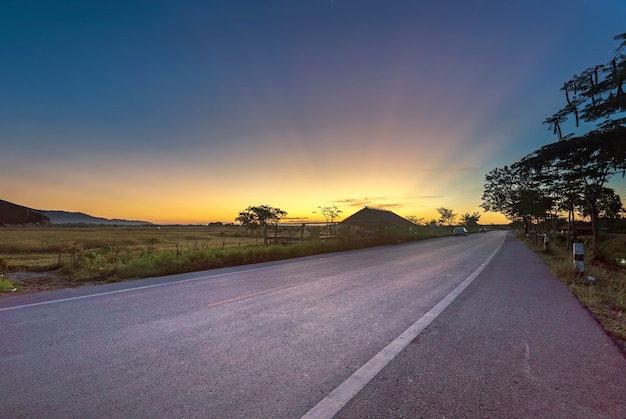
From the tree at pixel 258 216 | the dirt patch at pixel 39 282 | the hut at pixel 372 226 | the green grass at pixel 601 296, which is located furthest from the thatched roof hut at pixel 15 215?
the green grass at pixel 601 296

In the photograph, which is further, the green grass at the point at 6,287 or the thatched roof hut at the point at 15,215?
the thatched roof hut at the point at 15,215

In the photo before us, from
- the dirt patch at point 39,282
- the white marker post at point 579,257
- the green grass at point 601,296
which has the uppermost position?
the white marker post at point 579,257

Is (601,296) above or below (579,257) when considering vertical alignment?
below

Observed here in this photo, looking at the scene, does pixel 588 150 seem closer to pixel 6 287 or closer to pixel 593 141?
pixel 593 141

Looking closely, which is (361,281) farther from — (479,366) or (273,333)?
(479,366)

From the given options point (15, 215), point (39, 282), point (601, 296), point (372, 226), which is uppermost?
point (15, 215)

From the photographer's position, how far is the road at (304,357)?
2.63 metres

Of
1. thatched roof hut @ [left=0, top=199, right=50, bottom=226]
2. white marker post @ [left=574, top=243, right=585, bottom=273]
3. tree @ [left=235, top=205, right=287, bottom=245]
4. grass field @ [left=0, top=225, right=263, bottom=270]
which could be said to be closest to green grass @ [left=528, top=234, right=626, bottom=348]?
white marker post @ [left=574, top=243, right=585, bottom=273]

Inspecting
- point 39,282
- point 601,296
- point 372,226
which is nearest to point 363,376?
point 601,296

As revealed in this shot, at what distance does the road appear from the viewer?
263cm

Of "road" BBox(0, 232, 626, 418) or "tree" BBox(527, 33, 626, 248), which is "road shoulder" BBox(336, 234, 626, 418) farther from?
"tree" BBox(527, 33, 626, 248)

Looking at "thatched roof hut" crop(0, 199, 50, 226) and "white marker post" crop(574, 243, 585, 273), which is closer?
"white marker post" crop(574, 243, 585, 273)

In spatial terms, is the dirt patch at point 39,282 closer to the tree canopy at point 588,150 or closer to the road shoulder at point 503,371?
the road shoulder at point 503,371

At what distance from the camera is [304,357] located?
11.7 ft
